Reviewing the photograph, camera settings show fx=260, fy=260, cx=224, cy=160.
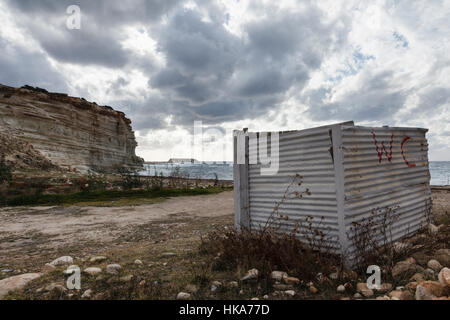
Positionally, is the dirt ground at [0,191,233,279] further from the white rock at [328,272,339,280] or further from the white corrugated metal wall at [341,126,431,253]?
the white corrugated metal wall at [341,126,431,253]

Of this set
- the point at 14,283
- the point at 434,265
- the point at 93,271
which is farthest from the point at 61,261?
the point at 434,265

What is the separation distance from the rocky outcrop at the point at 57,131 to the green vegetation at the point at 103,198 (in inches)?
427

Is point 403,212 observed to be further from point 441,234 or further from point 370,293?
point 370,293

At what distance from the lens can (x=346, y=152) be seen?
422cm

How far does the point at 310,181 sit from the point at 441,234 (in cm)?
330

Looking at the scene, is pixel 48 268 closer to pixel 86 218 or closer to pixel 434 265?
pixel 86 218

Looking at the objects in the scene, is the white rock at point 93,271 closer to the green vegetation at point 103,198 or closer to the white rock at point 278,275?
the white rock at point 278,275

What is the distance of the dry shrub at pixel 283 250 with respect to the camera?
12.5 ft

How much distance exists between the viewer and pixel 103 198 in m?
14.5

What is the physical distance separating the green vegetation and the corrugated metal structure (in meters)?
9.51

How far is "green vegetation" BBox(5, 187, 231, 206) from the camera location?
13148mm

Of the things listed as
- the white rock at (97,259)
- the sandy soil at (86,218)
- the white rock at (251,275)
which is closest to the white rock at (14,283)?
the white rock at (97,259)

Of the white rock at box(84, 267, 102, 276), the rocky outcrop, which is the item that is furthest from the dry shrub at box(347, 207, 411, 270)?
the rocky outcrop
